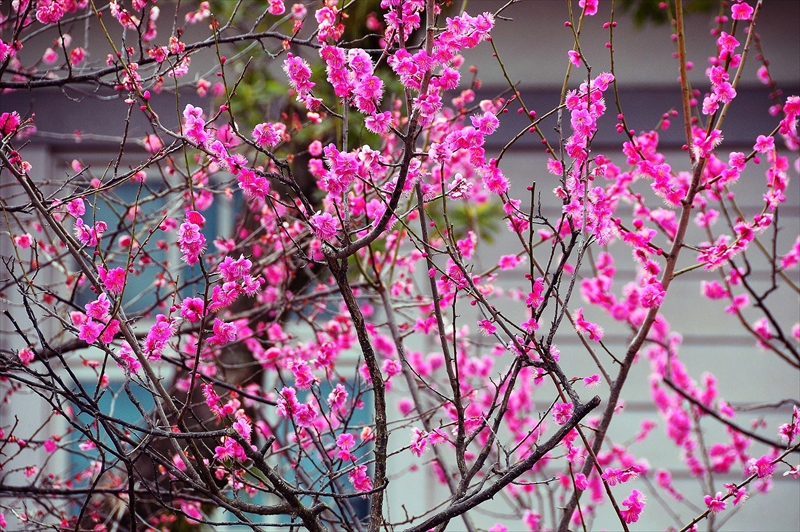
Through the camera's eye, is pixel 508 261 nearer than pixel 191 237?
No

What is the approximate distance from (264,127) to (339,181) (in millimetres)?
250

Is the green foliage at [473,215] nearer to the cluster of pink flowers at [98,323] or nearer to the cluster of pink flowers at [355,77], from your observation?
the cluster of pink flowers at [355,77]

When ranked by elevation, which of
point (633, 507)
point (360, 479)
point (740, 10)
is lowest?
point (633, 507)

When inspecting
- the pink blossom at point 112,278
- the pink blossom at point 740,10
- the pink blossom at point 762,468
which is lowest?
the pink blossom at point 762,468

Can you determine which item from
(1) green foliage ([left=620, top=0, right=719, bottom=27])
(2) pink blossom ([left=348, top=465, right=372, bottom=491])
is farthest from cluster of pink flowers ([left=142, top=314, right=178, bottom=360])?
(1) green foliage ([left=620, top=0, right=719, bottom=27])

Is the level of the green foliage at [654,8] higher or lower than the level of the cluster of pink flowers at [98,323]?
higher

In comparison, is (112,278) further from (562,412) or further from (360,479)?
(562,412)

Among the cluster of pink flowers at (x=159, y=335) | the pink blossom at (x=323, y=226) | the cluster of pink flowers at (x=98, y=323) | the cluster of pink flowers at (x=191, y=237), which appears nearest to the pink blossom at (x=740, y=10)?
the pink blossom at (x=323, y=226)

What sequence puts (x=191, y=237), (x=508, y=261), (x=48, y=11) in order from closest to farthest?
(x=191, y=237), (x=48, y=11), (x=508, y=261)

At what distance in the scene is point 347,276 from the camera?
1.77 m

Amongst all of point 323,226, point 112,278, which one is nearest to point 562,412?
point 323,226

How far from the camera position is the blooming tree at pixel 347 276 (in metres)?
1.70

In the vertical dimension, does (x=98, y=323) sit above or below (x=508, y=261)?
below

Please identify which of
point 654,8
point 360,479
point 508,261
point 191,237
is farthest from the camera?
point 654,8
